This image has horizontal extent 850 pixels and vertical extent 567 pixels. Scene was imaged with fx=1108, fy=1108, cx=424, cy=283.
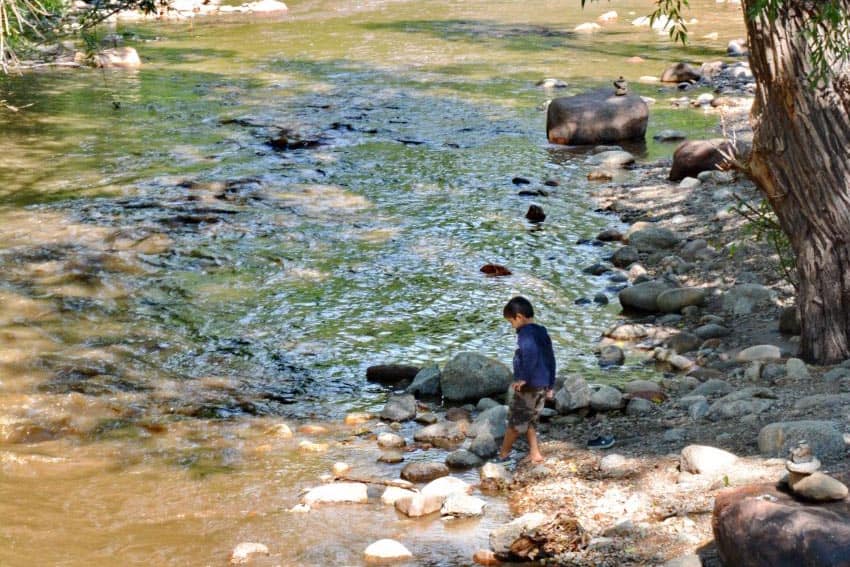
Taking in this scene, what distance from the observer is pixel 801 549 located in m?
4.82

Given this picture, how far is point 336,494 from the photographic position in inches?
291

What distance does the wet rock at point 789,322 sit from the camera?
950 centimetres

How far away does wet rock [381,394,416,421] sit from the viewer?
888cm

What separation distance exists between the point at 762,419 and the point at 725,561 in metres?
2.37

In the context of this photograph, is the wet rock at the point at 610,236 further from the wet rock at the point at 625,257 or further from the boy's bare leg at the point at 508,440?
the boy's bare leg at the point at 508,440

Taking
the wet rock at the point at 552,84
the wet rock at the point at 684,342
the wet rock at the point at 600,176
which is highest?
the wet rock at the point at 552,84

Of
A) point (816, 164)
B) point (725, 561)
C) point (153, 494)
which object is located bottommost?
point (153, 494)

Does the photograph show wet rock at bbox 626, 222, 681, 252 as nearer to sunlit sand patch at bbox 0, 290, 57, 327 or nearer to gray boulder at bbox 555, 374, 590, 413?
gray boulder at bbox 555, 374, 590, 413

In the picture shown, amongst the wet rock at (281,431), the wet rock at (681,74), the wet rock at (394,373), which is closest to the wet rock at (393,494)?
the wet rock at (281,431)

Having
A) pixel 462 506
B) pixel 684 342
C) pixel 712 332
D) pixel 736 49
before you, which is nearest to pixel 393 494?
pixel 462 506

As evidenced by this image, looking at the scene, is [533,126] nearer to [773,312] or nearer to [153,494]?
[773,312]

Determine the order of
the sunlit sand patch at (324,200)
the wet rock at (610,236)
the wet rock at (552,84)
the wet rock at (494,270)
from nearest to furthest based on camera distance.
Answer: the wet rock at (494,270) < the wet rock at (610,236) < the sunlit sand patch at (324,200) < the wet rock at (552,84)

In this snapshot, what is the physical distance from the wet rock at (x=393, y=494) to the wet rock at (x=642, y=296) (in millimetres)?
4455

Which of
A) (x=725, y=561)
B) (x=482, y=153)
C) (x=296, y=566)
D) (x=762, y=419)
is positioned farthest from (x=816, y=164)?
(x=482, y=153)
